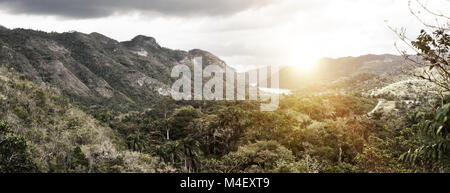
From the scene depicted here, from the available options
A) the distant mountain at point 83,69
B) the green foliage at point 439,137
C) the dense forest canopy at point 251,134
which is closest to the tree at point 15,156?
the dense forest canopy at point 251,134

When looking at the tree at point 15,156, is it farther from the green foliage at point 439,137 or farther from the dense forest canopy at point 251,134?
the green foliage at point 439,137

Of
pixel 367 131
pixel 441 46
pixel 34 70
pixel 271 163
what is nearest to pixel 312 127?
pixel 367 131

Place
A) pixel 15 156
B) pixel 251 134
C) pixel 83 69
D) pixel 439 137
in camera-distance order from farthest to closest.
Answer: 1. pixel 83 69
2. pixel 251 134
3. pixel 15 156
4. pixel 439 137

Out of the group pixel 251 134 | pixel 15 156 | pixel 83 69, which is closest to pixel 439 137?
pixel 15 156

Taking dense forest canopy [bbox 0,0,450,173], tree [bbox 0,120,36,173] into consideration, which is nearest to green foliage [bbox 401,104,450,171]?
dense forest canopy [bbox 0,0,450,173]

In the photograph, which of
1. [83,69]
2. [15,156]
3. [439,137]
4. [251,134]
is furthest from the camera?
[83,69]

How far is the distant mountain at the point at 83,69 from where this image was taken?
12506 cm

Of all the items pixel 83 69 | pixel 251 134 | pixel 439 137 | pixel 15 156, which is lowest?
pixel 251 134

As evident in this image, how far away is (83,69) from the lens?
503 feet

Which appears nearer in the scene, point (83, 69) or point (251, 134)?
point (251, 134)

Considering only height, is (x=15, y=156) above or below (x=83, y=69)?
below

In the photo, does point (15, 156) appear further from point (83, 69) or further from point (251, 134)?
point (83, 69)
